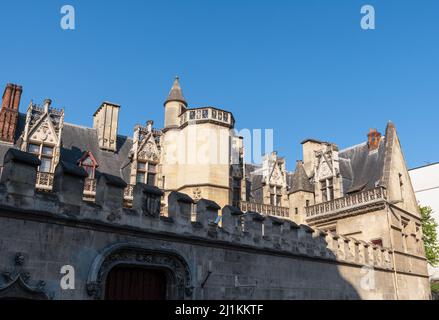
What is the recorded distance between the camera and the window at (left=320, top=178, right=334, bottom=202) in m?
22.2

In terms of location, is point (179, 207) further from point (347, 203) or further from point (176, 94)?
point (176, 94)

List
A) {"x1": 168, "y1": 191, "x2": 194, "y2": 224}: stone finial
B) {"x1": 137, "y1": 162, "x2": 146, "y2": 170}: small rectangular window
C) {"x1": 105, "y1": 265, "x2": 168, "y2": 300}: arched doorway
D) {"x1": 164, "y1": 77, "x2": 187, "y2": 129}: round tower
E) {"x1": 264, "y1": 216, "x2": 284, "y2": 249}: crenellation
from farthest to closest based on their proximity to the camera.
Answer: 1. {"x1": 164, "y1": 77, "x2": 187, "y2": 129}: round tower
2. {"x1": 137, "y1": 162, "x2": 146, "y2": 170}: small rectangular window
3. {"x1": 264, "y1": 216, "x2": 284, "y2": 249}: crenellation
4. {"x1": 168, "y1": 191, "x2": 194, "y2": 224}: stone finial
5. {"x1": 105, "y1": 265, "x2": 168, "y2": 300}: arched doorway

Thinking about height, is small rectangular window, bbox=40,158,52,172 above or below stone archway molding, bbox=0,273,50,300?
above

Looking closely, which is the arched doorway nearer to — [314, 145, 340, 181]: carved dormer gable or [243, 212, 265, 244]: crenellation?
[243, 212, 265, 244]: crenellation

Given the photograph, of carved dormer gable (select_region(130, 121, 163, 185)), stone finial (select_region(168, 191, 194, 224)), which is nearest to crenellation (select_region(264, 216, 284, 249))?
stone finial (select_region(168, 191, 194, 224))

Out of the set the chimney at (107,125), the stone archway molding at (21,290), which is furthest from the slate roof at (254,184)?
the stone archway molding at (21,290)

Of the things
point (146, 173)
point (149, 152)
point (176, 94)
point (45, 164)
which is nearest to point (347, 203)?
point (146, 173)

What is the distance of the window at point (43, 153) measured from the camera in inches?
700

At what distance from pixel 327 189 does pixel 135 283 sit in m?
15.8

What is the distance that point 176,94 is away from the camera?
2211 cm

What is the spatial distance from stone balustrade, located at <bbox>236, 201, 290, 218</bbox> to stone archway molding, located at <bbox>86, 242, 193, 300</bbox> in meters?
12.2

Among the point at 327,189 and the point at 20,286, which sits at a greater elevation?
the point at 327,189

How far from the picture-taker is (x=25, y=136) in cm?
1770
